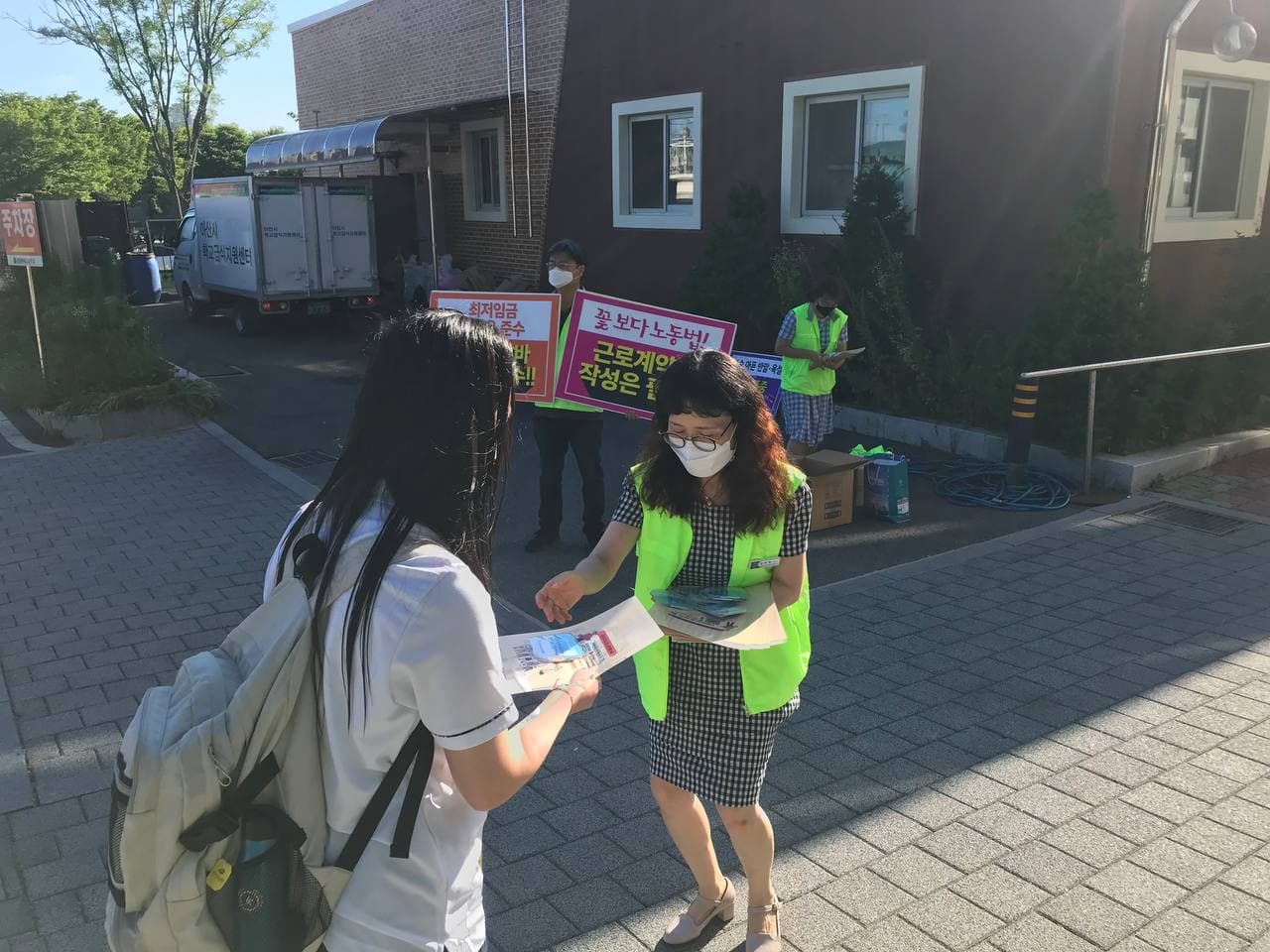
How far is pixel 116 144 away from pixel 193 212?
23.0 m

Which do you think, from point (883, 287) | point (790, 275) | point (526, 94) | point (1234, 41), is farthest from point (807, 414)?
point (526, 94)

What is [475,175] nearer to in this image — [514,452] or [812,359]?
[514,452]

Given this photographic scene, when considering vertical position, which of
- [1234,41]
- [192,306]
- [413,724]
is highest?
[1234,41]

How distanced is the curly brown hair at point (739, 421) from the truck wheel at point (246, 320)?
17.0m

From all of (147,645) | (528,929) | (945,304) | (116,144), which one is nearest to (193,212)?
(945,304)

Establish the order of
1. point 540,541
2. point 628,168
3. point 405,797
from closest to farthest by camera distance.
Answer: point 405,797
point 540,541
point 628,168

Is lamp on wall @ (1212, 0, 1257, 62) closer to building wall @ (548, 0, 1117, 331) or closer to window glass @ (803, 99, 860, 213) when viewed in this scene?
building wall @ (548, 0, 1117, 331)

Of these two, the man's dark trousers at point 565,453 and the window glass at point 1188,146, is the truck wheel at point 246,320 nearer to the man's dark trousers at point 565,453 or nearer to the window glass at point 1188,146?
the man's dark trousers at point 565,453

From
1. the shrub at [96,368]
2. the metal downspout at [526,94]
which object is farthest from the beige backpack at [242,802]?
the metal downspout at [526,94]

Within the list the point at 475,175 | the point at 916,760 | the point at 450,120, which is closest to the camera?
the point at 916,760

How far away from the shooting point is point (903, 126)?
11.0 metres

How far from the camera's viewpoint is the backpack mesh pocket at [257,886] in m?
1.63

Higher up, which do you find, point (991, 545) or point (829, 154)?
point (829, 154)

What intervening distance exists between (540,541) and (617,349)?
1482 mm
